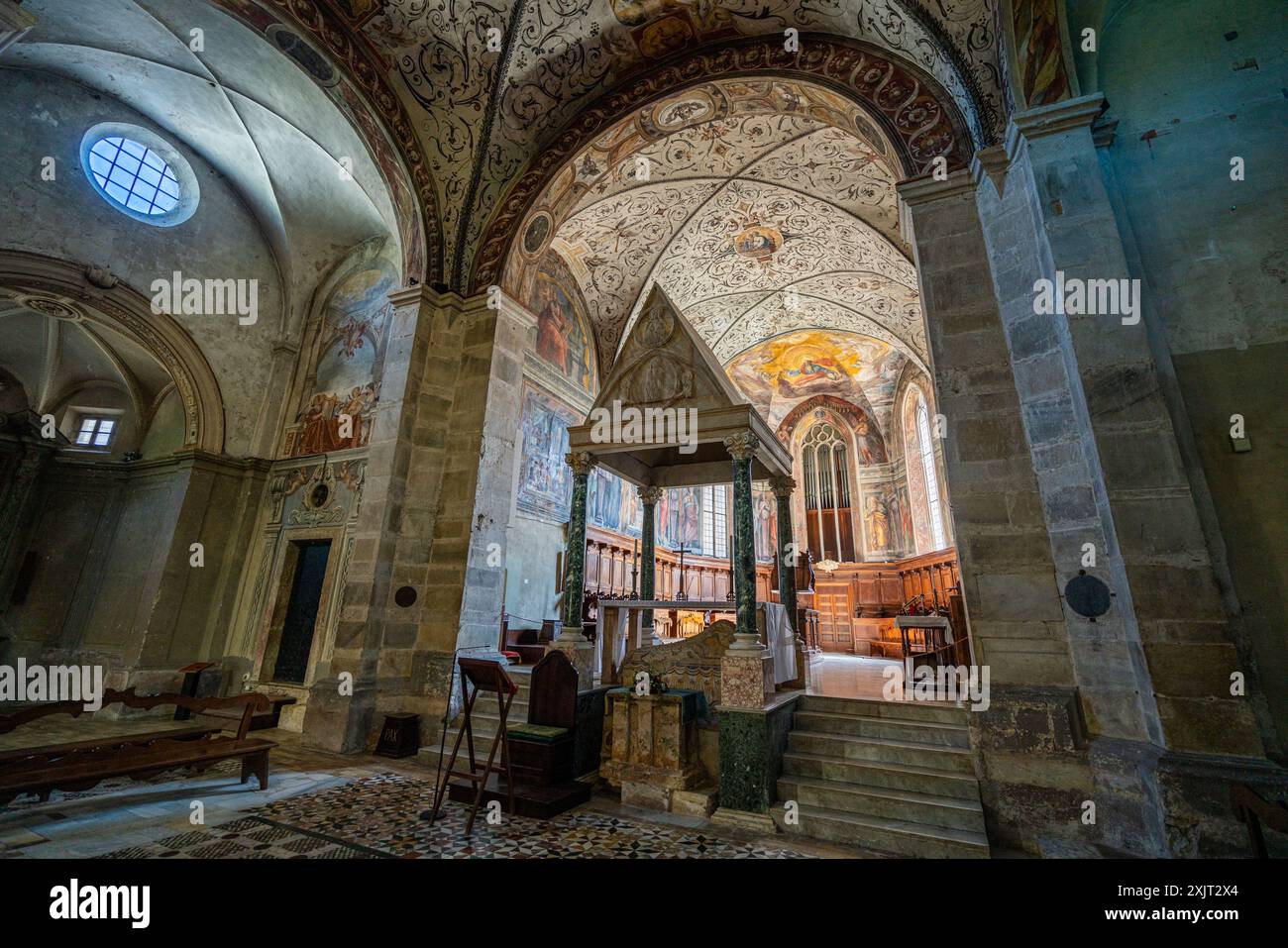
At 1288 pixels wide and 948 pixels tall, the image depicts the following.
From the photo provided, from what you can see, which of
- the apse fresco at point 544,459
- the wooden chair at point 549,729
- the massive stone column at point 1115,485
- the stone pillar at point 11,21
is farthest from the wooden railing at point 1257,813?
the stone pillar at point 11,21

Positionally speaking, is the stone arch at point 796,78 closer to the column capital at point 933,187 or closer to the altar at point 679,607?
the column capital at point 933,187

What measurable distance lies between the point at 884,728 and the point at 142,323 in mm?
12059

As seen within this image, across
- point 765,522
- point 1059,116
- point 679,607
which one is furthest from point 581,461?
point 765,522

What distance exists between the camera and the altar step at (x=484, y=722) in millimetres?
5121

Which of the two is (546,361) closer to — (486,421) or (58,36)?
A: (486,421)

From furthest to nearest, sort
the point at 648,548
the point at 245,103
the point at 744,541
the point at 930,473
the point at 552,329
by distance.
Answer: the point at 930,473 < the point at 552,329 < the point at 245,103 < the point at 648,548 < the point at 744,541

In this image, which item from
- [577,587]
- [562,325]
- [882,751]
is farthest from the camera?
[562,325]

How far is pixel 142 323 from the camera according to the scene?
8.52 meters

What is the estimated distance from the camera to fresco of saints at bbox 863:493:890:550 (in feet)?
53.5

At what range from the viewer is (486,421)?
6.59 metres

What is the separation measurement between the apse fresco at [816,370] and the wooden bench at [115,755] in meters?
12.8

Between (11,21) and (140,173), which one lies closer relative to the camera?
(11,21)

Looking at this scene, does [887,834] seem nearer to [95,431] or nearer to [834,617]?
[834,617]
